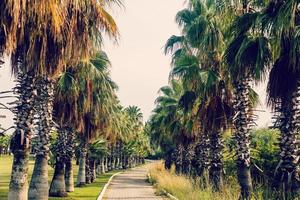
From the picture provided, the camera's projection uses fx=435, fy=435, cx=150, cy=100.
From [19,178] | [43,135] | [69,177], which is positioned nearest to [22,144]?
[19,178]

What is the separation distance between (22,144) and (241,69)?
722cm

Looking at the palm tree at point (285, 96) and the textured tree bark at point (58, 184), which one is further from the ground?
the palm tree at point (285, 96)

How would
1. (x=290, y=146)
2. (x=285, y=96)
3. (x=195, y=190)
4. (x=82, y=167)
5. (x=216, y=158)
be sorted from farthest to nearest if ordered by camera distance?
(x=82, y=167), (x=216, y=158), (x=195, y=190), (x=285, y=96), (x=290, y=146)

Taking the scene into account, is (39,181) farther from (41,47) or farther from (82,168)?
(82,168)

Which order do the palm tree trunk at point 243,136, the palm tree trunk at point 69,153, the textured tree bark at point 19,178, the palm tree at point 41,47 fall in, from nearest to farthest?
the palm tree at point 41,47
the textured tree bark at point 19,178
the palm tree trunk at point 243,136
the palm tree trunk at point 69,153

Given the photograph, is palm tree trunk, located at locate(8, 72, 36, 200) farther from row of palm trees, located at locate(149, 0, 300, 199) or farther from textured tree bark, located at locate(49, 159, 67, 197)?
textured tree bark, located at locate(49, 159, 67, 197)

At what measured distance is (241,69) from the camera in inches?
530

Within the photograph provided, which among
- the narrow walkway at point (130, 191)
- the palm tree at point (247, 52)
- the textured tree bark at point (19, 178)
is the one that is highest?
the palm tree at point (247, 52)

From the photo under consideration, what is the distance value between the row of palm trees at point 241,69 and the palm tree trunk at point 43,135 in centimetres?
744

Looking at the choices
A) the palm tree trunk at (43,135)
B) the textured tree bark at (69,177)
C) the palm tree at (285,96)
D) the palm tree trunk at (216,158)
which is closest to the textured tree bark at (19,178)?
the palm tree trunk at (43,135)

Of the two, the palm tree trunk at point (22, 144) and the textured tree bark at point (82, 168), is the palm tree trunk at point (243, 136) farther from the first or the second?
the textured tree bark at point (82, 168)

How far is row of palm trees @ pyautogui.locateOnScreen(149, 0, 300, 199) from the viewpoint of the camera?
42.4ft

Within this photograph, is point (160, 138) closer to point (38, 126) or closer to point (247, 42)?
point (38, 126)

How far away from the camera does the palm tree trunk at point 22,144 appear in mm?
13484
